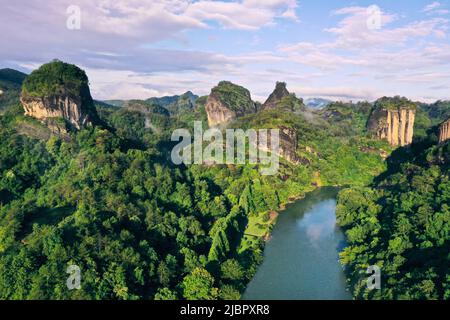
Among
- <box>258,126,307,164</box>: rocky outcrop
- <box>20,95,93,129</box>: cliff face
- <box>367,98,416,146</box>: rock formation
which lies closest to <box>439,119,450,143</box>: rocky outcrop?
<box>258,126,307,164</box>: rocky outcrop

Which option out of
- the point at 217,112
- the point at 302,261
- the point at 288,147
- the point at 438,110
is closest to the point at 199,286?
the point at 302,261

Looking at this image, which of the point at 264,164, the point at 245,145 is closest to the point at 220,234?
the point at 264,164

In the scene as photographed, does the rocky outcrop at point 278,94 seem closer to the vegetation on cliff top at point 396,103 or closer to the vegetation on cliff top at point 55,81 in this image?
the vegetation on cliff top at point 396,103

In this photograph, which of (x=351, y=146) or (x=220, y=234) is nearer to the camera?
(x=220, y=234)

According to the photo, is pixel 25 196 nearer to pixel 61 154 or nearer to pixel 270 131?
pixel 61 154

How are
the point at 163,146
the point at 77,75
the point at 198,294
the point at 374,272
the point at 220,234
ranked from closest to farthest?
1. the point at 198,294
2. the point at 374,272
3. the point at 220,234
4. the point at 77,75
5. the point at 163,146

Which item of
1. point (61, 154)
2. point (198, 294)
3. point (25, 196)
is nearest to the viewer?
point (198, 294)
